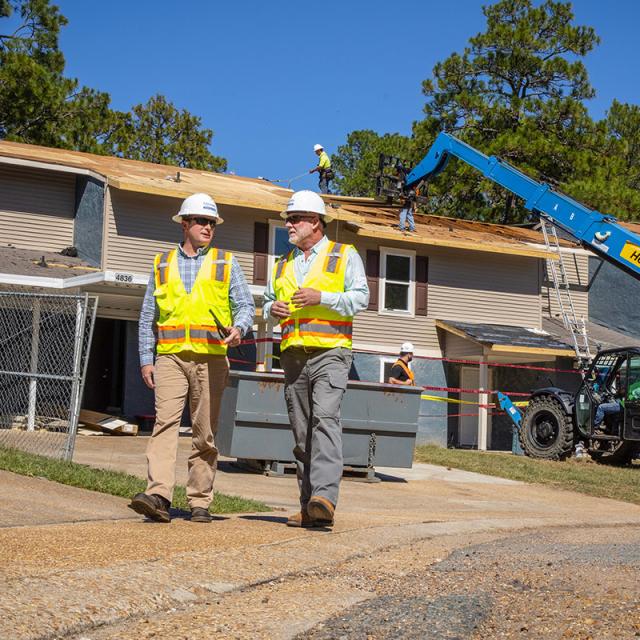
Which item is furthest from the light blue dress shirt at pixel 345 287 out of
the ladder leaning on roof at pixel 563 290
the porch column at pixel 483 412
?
the ladder leaning on roof at pixel 563 290

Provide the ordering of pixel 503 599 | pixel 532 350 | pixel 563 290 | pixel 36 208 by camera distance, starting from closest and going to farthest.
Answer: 1. pixel 503 599
2. pixel 36 208
3. pixel 532 350
4. pixel 563 290

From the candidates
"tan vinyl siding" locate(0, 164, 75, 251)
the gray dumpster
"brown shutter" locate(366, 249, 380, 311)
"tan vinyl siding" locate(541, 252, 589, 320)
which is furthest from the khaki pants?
"tan vinyl siding" locate(541, 252, 589, 320)

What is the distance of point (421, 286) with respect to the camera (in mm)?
26797

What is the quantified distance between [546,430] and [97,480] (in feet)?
37.0

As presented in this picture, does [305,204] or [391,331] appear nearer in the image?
[305,204]

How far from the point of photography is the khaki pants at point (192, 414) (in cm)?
693

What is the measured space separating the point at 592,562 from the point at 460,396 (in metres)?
Answer: 20.4

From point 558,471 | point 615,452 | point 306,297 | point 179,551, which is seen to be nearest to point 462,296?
point 615,452

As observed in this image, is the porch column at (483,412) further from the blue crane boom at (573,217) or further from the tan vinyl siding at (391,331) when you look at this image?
the blue crane boom at (573,217)

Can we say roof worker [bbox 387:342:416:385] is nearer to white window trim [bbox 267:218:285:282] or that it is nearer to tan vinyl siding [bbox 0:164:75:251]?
white window trim [bbox 267:218:285:282]

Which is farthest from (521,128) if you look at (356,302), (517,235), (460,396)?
(356,302)

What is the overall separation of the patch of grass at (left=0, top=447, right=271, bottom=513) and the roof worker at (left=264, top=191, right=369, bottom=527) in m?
1.48

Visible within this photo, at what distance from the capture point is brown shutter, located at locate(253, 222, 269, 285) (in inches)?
960

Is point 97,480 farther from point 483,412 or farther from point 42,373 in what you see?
point 483,412
